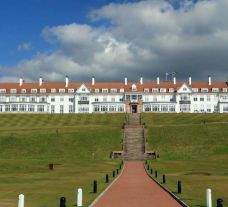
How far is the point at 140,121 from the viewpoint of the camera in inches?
4267

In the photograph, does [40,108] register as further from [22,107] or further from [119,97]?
[119,97]

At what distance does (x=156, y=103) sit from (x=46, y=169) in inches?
4070

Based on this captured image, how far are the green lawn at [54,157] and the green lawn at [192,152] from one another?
753 centimetres

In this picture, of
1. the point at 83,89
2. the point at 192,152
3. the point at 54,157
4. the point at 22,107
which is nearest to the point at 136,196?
the point at 54,157

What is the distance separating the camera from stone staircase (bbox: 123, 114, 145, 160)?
7325 centimetres

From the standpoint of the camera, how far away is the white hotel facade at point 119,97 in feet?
503

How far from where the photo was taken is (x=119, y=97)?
512 feet

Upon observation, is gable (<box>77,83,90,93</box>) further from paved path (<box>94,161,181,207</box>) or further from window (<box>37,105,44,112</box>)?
paved path (<box>94,161,181,207</box>)

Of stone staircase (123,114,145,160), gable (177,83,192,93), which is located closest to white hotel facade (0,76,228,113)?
gable (177,83,192,93)

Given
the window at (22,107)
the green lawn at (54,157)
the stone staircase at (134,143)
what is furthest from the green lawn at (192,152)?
the window at (22,107)

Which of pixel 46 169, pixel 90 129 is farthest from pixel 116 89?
pixel 46 169

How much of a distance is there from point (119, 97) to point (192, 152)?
82886 mm

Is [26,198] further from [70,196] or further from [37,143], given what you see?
[37,143]

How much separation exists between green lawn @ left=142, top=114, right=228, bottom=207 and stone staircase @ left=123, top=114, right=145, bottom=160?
6.01 feet
